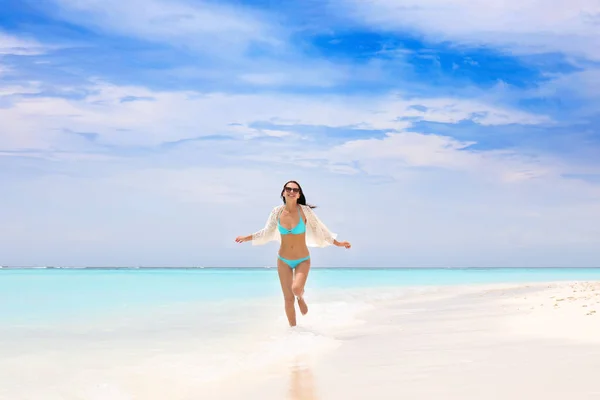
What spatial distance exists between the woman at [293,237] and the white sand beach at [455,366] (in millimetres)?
1039

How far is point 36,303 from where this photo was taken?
17.3m

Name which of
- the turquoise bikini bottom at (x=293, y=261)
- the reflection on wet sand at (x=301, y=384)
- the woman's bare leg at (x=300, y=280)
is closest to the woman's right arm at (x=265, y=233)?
the turquoise bikini bottom at (x=293, y=261)

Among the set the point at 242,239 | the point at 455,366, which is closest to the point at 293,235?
the point at 242,239

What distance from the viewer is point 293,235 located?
9180 millimetres

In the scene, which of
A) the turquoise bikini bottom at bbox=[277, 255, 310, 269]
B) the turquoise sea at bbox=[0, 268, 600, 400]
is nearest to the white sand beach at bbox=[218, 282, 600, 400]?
the turquoise sea at bbox=[0, 268, 600, 400]

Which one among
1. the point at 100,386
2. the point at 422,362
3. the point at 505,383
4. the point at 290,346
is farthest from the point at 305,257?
the point at 505,383

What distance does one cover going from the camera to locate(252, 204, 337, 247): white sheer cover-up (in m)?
9.31

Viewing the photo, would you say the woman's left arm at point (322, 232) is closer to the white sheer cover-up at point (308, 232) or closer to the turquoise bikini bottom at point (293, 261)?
the white sheer cover-up at point (308, 232)

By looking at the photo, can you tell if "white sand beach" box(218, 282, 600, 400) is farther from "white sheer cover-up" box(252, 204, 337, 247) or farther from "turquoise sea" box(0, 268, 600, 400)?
"white sheer cover-up" box(252, 204, 337, 247)

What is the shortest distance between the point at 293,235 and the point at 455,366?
12.8 feet

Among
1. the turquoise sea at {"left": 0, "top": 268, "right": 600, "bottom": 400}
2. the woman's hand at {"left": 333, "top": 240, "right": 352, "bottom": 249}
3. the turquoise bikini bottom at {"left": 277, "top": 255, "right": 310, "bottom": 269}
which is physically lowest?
the turquoise sea at {"left": 0, "top": 268, "right": 600, "bottom": 400}

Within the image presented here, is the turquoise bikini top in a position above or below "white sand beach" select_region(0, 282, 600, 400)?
above

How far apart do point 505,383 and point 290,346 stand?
3519mm

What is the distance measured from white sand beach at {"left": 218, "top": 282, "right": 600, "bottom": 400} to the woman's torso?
1.38 meters
